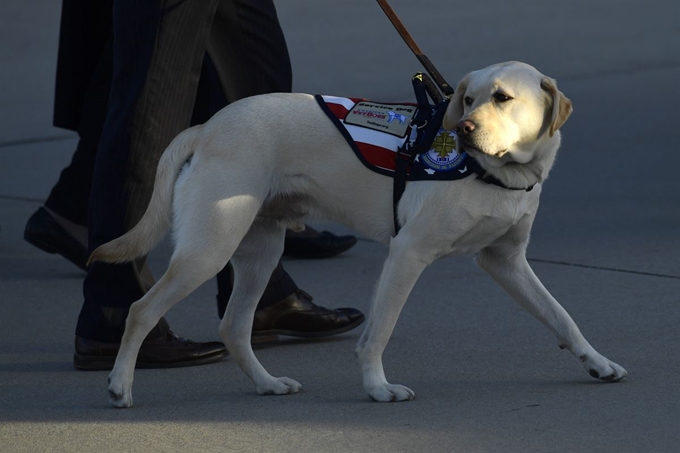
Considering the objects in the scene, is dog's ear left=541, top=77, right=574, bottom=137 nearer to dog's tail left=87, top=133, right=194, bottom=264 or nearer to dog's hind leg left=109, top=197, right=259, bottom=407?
dog's hind leg left=109, top=197, right=259, bottom=407

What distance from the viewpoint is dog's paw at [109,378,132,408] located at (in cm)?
358

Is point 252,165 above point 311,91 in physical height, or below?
above

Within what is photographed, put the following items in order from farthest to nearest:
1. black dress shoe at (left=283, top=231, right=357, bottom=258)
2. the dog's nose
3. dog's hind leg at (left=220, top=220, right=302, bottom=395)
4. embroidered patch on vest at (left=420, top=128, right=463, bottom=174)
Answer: black dress shoe at (left=283, top=231, right=357, bottom=258)
dog's hind leg at (left=220, top=220, right=302, bottom=395)
embroidered patch on vest at (left=420, top=128, right=463, bottom=174)
the dog's nose

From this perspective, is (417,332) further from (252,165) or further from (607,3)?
(607,3)

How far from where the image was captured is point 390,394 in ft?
11.6

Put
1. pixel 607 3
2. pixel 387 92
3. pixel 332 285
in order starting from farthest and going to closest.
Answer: pixel 607 3 < pixel 387 92 < pixel 332 285

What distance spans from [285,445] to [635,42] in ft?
27.7

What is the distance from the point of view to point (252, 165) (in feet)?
11.8

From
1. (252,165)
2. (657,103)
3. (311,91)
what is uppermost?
(252,165)

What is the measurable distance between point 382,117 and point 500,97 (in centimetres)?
44

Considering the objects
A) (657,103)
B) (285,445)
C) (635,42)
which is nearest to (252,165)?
(285,445)

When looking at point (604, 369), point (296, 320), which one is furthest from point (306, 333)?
point (604, 369)

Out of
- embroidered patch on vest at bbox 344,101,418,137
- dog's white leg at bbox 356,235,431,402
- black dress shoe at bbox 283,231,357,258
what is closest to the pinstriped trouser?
embroidered patch on vest at bbox 344,101,418,137

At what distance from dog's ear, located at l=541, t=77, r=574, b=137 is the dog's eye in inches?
5.4
